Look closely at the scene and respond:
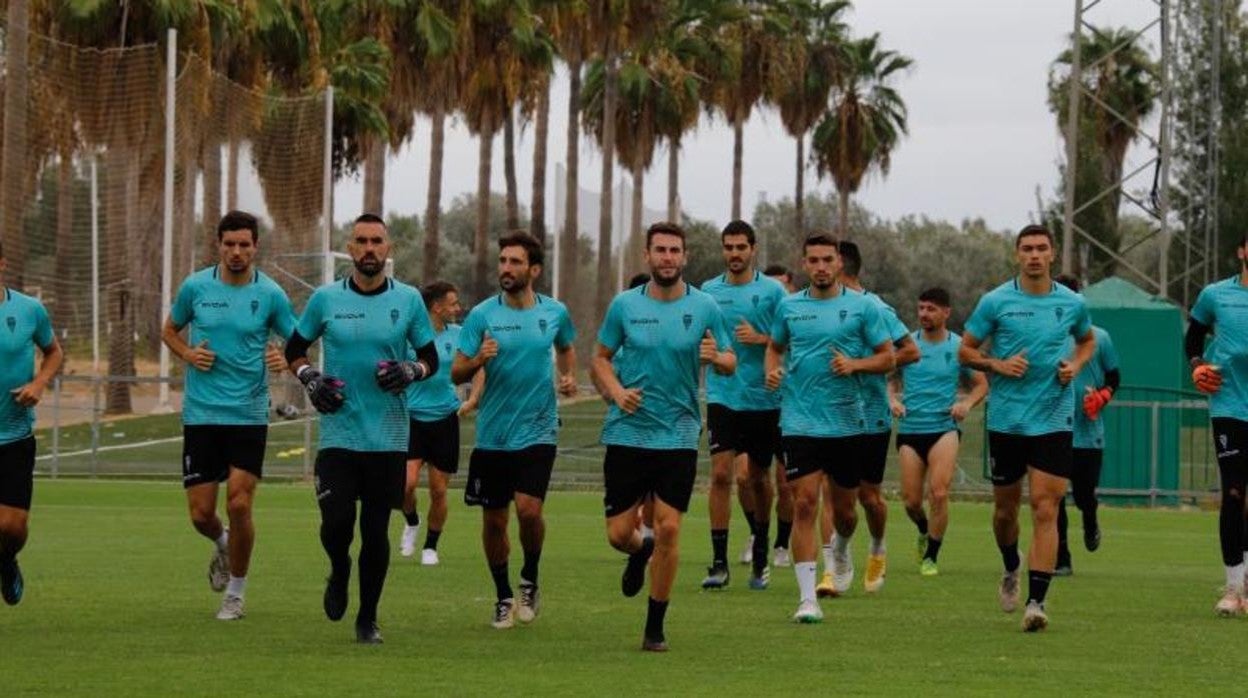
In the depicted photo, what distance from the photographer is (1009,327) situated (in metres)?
14.6

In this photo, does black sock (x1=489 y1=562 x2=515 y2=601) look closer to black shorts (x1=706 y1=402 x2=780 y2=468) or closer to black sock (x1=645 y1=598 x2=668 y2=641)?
A: black sock (x1=645 y1=598 x2=668 y2=641)

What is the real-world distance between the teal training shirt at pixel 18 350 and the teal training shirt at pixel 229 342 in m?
0.86

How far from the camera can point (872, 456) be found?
16812 millimetres

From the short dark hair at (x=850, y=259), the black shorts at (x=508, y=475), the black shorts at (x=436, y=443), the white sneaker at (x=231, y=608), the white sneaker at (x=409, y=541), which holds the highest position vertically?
the short dark hair at (x=850, y=259)

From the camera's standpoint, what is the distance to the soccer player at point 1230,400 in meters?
15.3

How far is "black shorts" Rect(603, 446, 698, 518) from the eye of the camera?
13375 mm

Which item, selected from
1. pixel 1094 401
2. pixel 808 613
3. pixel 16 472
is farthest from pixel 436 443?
pixel 16 472

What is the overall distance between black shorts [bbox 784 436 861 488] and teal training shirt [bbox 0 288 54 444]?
4.63 meters

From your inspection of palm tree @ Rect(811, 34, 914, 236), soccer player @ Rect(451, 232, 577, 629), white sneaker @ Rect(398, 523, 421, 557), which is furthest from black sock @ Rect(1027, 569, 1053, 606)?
palm tree @ Rect(811, 34, 914, 236)

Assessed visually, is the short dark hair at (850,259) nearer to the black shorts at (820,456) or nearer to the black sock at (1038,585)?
the black shorts at (820,456)

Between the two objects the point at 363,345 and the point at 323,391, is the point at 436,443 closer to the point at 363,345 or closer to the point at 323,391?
the point at 363,345

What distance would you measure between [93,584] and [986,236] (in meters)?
116

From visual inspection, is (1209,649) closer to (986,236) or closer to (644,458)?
(644,458)

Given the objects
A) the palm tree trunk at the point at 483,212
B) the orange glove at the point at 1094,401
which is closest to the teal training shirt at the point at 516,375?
the orange glove at the point at 1094,401
